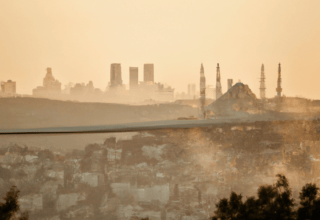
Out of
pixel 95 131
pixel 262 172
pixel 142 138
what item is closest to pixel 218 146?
pixel 262 172

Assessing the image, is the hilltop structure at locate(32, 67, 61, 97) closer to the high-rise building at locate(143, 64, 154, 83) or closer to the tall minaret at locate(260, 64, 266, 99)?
the high-rise building at locate(143, 64, 154, 83)

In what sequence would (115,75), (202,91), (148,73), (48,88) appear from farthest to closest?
(148,73)
(115,75)
(202,91)
(48,88)

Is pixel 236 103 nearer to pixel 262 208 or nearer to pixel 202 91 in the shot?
pixel 202 91

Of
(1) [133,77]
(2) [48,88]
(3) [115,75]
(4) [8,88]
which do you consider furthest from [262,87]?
(4) [8,88]

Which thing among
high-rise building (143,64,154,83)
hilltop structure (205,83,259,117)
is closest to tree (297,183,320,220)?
hilltop structure (205,83,259,117)

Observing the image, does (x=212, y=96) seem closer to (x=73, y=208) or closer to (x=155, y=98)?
(x=155, y=98)
